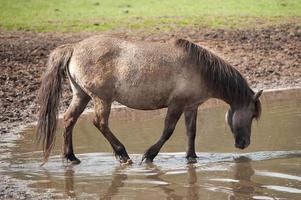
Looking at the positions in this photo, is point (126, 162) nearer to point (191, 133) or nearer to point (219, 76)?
point (191, 133)

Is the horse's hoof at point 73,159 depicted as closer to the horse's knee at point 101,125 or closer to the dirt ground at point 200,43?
the horse's knee at point 101,125

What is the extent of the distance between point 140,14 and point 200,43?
18.0 feet

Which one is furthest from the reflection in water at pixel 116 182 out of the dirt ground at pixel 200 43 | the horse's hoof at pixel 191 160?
the dirt ground at pixel 200 43

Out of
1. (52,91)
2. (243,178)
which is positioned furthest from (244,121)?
(52,91)

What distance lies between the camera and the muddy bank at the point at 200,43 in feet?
42.0

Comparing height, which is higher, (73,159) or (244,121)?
(244,121)

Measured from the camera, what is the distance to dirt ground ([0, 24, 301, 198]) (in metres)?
12.8

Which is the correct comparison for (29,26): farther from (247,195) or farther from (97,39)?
(247,195)

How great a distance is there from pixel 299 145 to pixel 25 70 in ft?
23.8

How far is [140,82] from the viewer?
30.0 ft

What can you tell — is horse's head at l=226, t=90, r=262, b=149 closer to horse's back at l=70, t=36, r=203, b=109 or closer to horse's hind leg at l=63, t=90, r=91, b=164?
horse's back at l=70, t=36, r=203, b=109

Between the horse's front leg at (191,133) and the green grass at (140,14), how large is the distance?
10.6 m

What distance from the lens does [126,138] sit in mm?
10461

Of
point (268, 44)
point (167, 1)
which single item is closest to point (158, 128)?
point (268, 44)
